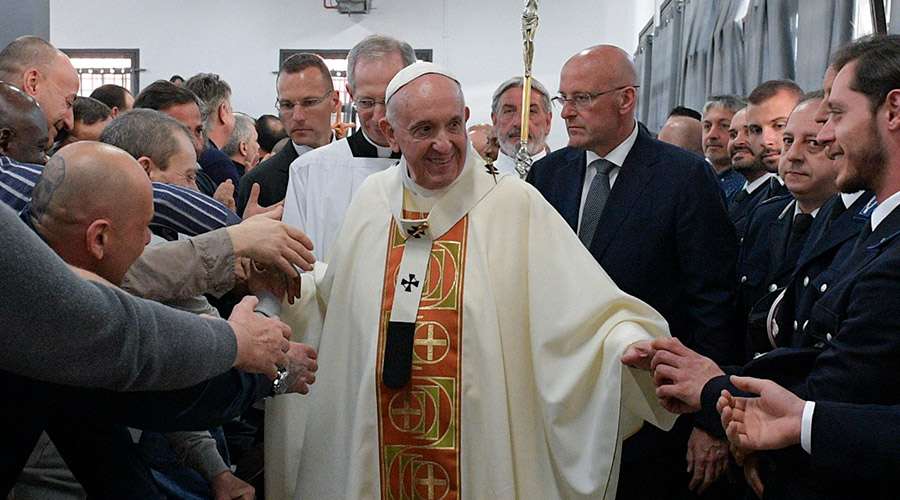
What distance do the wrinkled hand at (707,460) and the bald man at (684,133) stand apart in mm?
3452

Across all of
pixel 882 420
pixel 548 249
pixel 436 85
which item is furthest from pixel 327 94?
pixel 882 420

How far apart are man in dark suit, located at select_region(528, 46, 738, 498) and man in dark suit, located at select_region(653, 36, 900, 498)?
0.86 m

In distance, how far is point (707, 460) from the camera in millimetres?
2980

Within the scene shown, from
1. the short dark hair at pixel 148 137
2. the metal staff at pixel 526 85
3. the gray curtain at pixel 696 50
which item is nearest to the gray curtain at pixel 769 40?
the gray curtain at pixel 696 50

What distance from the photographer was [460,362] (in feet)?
9.34

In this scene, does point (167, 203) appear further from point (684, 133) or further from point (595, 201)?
point (684, 133)

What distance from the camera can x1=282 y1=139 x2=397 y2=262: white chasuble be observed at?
12.1ft

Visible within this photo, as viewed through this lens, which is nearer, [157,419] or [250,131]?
[157,419]

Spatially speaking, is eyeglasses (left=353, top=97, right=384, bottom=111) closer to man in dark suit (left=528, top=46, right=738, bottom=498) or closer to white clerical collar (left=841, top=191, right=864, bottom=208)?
man in dark suit (left=528, top=46, right=738, bottom=498)

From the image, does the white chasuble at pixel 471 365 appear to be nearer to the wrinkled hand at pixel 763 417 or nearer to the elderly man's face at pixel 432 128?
the elderly man's face at pixel 432 128

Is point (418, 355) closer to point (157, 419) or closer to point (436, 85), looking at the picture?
point (436, 85)

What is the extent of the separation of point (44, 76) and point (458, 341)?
A: 6.21 feet

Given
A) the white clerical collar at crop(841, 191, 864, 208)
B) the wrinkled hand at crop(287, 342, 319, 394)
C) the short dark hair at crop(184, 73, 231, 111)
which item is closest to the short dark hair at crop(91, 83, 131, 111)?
the short dark hair at crop(184, 73, 231, 111)

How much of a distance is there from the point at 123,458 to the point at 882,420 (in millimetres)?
1435
